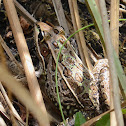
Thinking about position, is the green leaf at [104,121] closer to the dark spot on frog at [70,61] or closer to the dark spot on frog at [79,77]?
the dark spot on frog at [79,77]

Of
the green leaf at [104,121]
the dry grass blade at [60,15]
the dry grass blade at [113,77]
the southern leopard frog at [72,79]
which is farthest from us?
the dry grass blade at [60,15]

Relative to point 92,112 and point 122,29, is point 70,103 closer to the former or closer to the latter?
point 92,112

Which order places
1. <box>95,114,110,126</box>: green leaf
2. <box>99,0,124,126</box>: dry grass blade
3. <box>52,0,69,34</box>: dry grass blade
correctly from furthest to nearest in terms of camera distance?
<box>52,0,69,34</box>: dry grass blade → <box>95,114,110,126</box>: green leaf → <box>99,0,124,126</box>: dry grass blade

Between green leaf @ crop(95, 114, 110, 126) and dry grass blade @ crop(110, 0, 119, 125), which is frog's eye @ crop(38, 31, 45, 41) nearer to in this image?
dry grass blade @ crop(110, 0, 119, 125)

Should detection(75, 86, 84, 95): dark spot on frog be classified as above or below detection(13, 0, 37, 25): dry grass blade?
below

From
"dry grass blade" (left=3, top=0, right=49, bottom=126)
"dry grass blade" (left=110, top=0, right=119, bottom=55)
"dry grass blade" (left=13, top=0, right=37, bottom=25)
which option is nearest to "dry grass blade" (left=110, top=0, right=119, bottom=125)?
"dry grass blade" (left=110, top=0, right=119, bottom=55)

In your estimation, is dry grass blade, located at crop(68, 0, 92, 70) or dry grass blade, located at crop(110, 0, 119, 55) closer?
dry grass blade, located at crop(110, 0, 119, 55)

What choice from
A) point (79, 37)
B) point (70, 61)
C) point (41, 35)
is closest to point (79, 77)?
point (70, 61)

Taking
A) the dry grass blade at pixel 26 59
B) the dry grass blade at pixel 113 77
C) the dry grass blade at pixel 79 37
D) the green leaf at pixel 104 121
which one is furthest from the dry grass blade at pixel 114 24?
the dry grass blade at pixel 79 37
